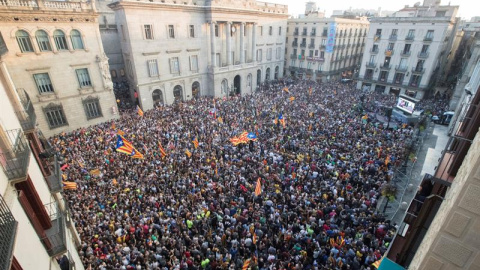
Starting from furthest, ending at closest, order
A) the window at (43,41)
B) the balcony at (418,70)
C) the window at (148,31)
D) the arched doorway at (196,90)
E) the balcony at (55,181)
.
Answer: the arched doorway at (196,90)
the balcony at (418,70)
the window at (148,31)
the window at (43,41)
the balcony at (55,181)

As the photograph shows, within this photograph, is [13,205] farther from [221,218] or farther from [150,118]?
[150,118]

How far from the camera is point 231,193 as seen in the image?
50.0 feet

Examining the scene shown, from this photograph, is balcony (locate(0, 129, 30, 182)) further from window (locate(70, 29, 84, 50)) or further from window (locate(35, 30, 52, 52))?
window (locate(70, 29, 84, 50))

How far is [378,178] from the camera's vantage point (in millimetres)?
16328

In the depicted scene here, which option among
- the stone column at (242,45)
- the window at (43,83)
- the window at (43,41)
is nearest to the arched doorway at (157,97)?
the window at (43,83)

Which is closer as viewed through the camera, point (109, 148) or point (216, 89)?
point (109, 148)

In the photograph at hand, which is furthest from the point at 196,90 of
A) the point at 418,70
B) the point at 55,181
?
the point at 418,70

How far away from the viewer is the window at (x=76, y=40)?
2303 cm

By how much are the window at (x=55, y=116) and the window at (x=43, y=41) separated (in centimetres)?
516

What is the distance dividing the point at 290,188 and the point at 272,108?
54.8ft

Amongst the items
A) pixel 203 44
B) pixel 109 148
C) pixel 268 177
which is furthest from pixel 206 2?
pixel 268 177

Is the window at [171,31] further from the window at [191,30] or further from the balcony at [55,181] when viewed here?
the balcony at [55,181]

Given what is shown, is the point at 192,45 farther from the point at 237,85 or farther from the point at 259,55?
the point at 259,55

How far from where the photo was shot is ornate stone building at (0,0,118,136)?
2006 centimetres
